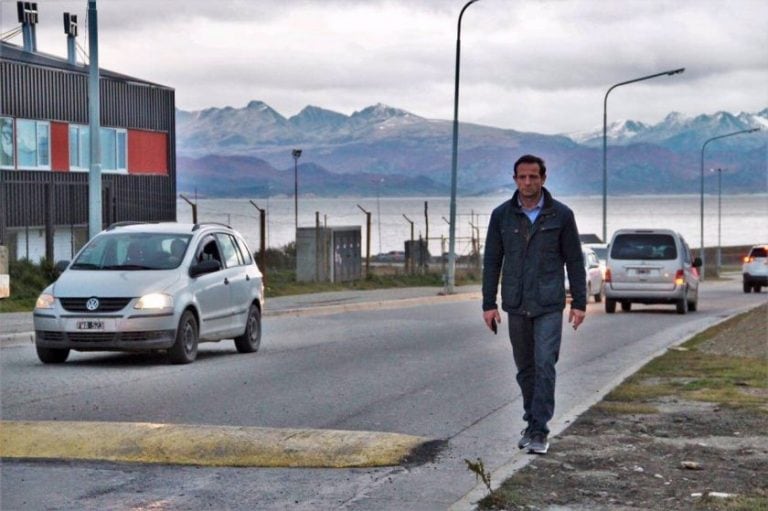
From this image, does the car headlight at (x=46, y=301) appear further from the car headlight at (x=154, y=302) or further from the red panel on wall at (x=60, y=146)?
the red panel on wall at (x=60, y=146)

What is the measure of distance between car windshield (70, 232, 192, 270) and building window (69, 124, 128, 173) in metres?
26.4

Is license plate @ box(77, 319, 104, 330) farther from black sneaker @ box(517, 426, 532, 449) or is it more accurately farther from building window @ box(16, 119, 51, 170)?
building window @ box(16, 119, 51, 170)

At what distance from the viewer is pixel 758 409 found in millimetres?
11977

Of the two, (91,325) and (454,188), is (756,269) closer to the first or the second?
(454,188)

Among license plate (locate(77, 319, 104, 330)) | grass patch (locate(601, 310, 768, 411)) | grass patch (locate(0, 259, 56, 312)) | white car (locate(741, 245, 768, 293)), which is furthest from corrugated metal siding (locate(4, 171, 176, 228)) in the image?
white car (locate(741, 245, 768, 293))

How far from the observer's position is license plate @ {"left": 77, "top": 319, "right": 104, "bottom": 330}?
15.8m

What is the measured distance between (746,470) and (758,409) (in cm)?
297

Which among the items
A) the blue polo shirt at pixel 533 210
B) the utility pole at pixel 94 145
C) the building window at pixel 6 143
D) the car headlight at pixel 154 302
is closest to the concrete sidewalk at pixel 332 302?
the utility pole at pixel 94 145

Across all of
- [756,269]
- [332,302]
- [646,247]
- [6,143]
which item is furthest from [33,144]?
[756,269]

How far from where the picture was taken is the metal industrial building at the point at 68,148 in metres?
40.2

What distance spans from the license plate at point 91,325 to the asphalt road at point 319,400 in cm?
46

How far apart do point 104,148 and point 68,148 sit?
1.96m

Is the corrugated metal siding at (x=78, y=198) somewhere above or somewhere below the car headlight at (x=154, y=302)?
above

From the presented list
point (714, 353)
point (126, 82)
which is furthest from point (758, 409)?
point (126, 82)
